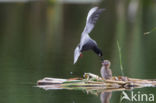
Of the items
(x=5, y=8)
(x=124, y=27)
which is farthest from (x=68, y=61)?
(x=5, y=8)

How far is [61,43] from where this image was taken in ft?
58.7

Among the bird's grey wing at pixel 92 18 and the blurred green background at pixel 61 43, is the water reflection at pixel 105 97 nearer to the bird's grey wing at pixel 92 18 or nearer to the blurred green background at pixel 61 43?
the blurred green background at pixel 61 43

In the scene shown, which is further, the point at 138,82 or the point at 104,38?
the point at 104,38

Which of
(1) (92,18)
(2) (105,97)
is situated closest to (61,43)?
(1) (92,18)

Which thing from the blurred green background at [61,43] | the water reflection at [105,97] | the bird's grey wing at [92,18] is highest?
the bird's grey wing at [92,18]

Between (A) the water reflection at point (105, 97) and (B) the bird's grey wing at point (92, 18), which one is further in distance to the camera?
(B) the bird's grey wing at point (92, 18)

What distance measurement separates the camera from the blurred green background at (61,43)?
32.5 ft

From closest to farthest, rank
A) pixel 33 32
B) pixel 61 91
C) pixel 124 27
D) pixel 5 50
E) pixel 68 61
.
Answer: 1. pixel 61 91
2. pixel 68 61
3. pixel 5 50
4. pixel 33 32
5. pixel 124 27

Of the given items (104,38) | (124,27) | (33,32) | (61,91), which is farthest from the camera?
(124,27)

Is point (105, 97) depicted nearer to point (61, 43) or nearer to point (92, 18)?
point (92, 18)

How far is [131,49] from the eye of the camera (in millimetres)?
16188

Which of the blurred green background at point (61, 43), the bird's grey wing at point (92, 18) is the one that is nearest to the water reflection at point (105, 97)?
the blurred green background at point (61, 43)

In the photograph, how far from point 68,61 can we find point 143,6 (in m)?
20.7

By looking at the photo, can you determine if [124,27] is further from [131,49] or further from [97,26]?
[131,49]
